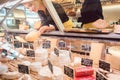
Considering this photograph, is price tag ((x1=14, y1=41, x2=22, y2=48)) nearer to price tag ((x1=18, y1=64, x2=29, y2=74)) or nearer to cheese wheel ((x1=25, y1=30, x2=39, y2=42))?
cheese wheel ((x1=25, y1=30, x2=39, y2=42))

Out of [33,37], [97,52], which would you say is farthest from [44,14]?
[97,52]

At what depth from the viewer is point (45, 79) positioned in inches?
55.3

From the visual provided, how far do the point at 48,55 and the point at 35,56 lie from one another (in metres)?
0.15

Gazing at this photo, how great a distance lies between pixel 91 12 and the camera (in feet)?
7.92

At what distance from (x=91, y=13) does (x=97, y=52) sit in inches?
33.4

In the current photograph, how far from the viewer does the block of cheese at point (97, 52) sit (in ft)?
5.42

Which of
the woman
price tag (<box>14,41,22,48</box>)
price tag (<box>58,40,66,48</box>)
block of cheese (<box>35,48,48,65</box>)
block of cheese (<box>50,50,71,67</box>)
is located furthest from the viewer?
price tag (<box>14,41,22,48</box>)

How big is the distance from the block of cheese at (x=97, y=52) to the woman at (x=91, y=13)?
0.64 meters

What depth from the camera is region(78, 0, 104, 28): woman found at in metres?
2.36

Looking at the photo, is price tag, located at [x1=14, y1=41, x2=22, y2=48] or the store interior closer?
the store interior

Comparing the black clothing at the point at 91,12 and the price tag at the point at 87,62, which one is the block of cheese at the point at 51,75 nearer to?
the price tag at the point at 87,62

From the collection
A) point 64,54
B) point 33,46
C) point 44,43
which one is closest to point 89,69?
point 64,54

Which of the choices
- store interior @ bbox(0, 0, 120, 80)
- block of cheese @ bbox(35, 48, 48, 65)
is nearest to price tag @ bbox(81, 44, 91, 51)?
store interior @ bbox(0, 0, 120, 80)

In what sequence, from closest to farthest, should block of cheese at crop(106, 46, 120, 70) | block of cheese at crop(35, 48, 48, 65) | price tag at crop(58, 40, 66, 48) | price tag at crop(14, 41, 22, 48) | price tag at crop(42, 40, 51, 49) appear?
block of cheese at crop(106, 46, 120, 70) < block of cheese at crop(35, 48, 48, 65) < price tag at crop(58, 40, 66, 48) < price tag at crop(42, 40, 51, 49) < price tag at crop(14, 41, 22, 48)
